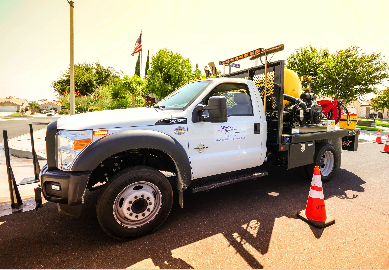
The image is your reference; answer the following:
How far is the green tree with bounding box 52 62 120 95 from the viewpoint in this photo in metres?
40.1

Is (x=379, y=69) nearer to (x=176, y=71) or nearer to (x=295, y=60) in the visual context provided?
(x=295, y=60)

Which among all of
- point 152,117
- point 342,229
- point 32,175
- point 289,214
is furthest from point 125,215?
point 32,175

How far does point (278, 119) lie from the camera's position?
3928mm

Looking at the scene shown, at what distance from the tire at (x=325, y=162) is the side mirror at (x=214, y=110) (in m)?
2.79

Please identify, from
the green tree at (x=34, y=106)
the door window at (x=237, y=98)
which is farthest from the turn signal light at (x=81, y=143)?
the green tree at (x=34, y=106)

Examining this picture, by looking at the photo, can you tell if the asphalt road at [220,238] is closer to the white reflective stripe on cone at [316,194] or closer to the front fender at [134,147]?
the white reflective stripe on cone at [316,194]

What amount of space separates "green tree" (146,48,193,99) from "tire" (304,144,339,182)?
27.1 metres

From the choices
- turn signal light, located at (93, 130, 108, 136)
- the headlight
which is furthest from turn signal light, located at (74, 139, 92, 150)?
turn signal light, located at (93, 130, 108, 136)

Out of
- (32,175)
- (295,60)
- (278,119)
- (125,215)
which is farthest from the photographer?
(295,60)

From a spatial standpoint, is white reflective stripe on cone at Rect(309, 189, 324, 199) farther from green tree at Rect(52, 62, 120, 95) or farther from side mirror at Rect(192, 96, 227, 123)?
green tree at Rect(52, 62, 120, 95)

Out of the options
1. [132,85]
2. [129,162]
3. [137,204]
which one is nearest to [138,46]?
[132,85]

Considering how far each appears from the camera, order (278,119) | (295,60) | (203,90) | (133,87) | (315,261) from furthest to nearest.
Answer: (295,60) < (133,87) < (278,119) < (203,90) < (315,261)

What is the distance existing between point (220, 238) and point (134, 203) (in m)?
1.17

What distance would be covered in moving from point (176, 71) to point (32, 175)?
2802 centimetres
